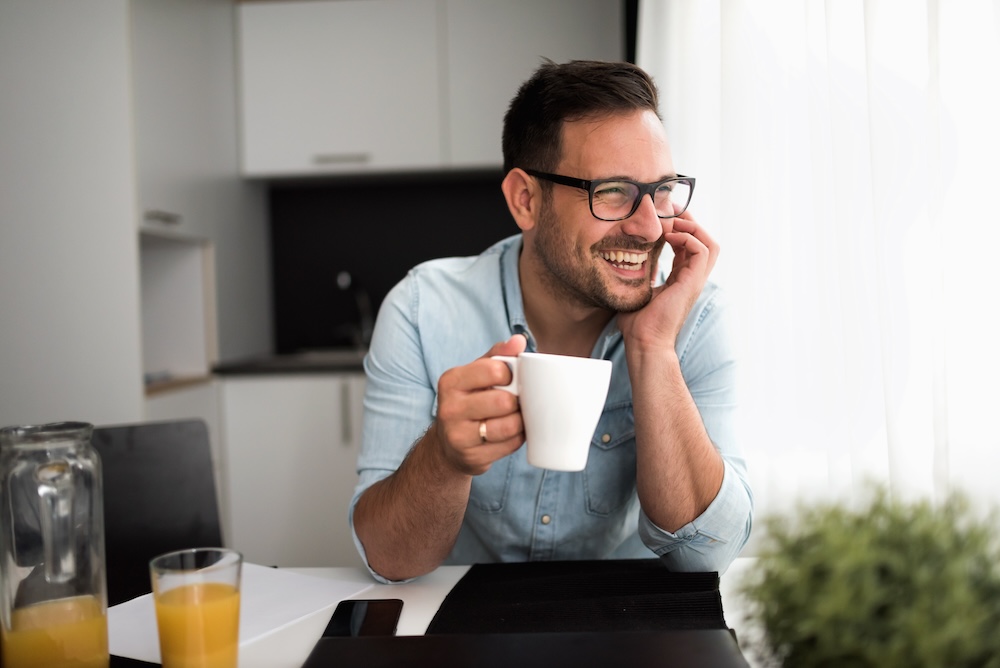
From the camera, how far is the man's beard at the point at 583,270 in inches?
48.9

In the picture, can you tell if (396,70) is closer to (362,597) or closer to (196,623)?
(362,597)

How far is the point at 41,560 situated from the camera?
2.06 ft

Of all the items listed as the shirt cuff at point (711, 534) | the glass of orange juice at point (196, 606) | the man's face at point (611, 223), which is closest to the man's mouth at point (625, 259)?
the man's face at point (611, 223)

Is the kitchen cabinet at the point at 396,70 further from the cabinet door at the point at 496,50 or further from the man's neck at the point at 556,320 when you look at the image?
the man's neck at the point at 556,320

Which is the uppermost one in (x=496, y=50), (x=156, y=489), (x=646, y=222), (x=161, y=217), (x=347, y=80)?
(x=496, y=50)

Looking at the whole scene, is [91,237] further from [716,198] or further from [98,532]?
[98,532]

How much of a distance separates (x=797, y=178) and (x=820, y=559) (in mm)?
1111

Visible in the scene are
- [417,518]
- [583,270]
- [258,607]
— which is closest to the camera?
[258,607]

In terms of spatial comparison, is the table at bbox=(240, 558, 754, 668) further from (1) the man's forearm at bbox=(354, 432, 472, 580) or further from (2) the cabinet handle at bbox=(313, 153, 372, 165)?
(2) the cabinet handle at bbox=(313, 153, 372, 165)

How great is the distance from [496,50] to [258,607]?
8.85 feet

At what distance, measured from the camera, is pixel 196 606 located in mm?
628

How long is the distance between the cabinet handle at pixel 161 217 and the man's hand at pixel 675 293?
1.82 meters

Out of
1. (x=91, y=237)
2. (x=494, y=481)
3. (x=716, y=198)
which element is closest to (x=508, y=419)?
(x=494, y=481)

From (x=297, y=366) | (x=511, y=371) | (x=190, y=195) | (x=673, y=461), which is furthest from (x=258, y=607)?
(x=190, y=195)
